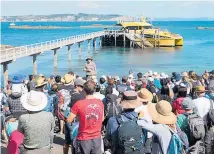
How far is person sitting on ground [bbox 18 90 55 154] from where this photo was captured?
491 centimetres

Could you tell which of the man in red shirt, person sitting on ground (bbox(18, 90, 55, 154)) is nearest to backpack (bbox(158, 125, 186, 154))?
→ the man in red shirt

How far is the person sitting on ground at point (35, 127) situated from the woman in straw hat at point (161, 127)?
116 centimetres

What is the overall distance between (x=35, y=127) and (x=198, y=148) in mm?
2291

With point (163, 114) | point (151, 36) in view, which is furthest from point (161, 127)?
point (151, 36)

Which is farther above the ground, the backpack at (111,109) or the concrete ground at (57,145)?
the backpack at (111,109)

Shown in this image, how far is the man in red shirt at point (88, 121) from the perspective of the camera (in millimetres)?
5586

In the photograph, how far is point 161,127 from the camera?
5.21 meters

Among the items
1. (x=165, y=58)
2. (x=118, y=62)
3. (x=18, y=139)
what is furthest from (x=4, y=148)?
(x=165, y=58)

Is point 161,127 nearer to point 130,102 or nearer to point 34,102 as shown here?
point 130,102

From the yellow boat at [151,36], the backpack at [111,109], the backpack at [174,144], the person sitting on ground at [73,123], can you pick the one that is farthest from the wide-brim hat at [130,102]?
the yellow boat at [151,36]

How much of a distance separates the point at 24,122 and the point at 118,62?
39517 mm

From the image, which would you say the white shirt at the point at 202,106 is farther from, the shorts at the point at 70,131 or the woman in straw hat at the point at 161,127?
the shorts at the point at 70,131

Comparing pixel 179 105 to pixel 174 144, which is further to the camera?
pixel 179 105

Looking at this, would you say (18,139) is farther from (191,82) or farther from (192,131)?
(191,82)
